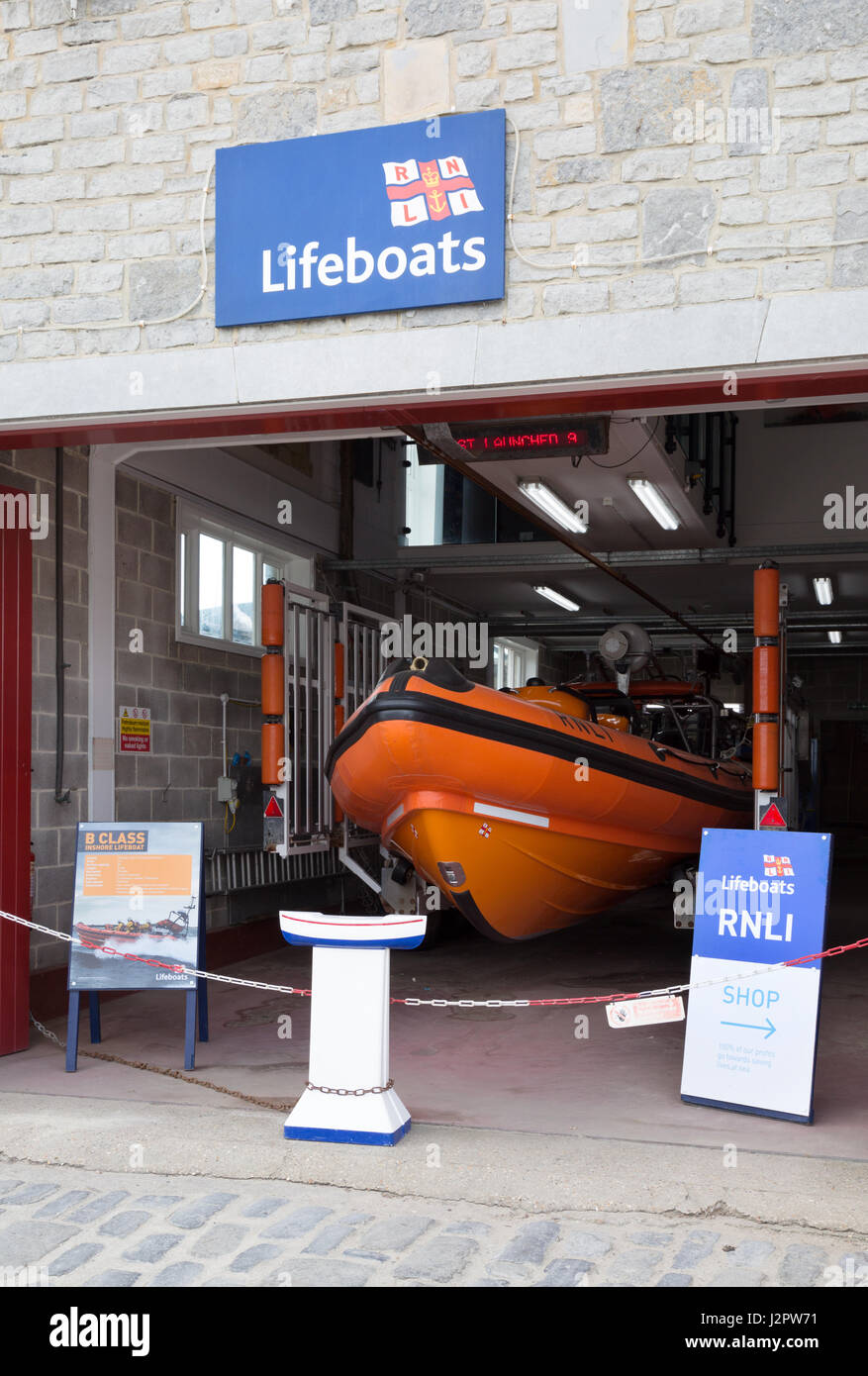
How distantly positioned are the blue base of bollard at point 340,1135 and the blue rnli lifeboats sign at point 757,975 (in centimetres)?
123

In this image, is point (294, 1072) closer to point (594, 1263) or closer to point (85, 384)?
point (594, 1263)

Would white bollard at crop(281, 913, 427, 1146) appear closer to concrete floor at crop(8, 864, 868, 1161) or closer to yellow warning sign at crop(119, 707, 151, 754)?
concrete floor at crop(8, 864, 868, 1161)

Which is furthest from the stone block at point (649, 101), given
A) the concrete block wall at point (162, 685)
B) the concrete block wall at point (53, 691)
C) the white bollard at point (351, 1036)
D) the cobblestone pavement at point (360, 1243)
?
the concrete block wall at point (162, 685)

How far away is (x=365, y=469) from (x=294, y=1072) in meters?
6.11

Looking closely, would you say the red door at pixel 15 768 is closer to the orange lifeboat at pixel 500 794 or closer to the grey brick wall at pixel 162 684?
the grey brick wall at pixel 162 684

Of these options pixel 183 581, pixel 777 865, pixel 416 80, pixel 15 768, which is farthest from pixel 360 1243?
pixel 183 581

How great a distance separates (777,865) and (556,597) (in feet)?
25.3

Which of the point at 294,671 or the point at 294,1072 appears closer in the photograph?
the point at 294,1072

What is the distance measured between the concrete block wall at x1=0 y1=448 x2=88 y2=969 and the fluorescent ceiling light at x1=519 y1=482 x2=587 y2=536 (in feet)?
9.42

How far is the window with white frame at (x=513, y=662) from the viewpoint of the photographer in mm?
15102

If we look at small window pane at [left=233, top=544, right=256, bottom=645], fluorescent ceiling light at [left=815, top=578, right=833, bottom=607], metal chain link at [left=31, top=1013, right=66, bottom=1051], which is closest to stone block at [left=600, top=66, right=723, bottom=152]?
metal chain link at [left=31, top=1013, right=66, bottom=1051]

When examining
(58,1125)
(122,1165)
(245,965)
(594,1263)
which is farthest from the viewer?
(245,965)

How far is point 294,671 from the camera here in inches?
304
